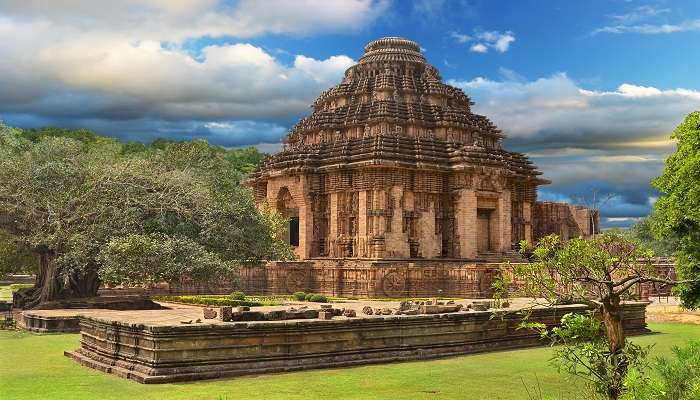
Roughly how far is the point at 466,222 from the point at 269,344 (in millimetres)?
29258

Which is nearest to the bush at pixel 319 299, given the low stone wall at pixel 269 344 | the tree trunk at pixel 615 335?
the low stone wall at pixel 269 344

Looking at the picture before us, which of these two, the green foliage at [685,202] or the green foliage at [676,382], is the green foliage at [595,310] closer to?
the green foliage at [676,382]

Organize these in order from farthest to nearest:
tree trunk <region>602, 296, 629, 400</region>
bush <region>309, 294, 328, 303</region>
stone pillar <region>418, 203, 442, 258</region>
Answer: stone pillar <region>418, 203, 442, 258</region> → bush <region>309, 294, 328, 303</region> → tree trunk <region>602, 296, 629, 400</region>

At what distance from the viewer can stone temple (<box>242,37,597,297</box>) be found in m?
36.4

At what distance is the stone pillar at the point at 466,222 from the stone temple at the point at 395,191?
6cm

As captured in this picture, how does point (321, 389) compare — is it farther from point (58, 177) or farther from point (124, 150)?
point (124, 150)

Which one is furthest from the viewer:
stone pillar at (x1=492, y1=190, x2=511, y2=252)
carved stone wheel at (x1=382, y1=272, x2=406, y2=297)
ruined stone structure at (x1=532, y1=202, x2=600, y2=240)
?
ruined stone structure at (x1=532, y1=202, x2=600, y2=240)

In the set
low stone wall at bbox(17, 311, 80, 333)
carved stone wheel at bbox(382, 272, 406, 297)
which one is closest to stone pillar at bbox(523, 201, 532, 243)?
carved stone wheel at bbox(382, 272, 406, 297)

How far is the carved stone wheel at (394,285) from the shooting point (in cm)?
3440

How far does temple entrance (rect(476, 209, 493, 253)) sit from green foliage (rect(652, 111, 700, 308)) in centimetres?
2433

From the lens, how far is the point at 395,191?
40.8m

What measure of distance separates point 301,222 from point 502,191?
11979mm

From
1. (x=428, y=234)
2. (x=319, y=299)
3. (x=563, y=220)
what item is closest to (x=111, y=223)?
(x=319, y=299)

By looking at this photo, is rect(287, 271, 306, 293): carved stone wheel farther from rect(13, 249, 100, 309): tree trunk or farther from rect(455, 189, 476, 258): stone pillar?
rect(13, 249, 100, 309): tree trunk
